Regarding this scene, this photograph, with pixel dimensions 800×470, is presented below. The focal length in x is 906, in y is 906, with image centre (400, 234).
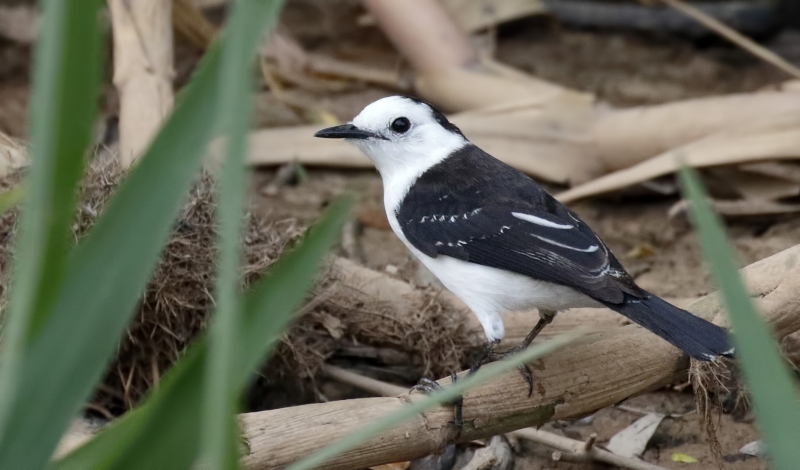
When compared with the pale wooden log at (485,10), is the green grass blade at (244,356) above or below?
below

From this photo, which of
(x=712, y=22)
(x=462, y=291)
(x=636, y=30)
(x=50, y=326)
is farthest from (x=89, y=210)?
(x=636, y=30)

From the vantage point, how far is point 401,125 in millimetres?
3518

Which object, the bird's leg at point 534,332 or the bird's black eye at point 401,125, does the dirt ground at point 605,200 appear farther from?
the bird's black eye at point 401,125

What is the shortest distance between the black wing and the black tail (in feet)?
0.16

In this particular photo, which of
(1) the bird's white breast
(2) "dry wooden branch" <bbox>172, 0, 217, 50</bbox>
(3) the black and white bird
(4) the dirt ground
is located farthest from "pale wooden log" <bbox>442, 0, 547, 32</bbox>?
(1) the bird's white breast

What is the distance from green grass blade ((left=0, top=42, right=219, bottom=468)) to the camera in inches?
53.5

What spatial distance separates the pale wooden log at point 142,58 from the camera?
4414mm

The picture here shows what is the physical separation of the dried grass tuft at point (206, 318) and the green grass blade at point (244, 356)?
1944 mm

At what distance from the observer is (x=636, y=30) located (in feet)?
25.3

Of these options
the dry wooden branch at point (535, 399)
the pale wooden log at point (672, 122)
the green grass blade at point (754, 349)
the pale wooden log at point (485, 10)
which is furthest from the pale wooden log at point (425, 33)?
the green grass blade at point (754, 349)

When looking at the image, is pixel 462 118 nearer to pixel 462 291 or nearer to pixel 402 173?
pixel 402 173

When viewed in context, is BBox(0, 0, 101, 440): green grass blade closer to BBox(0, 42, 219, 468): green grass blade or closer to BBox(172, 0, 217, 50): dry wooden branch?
BBox(0, 42, 219, 468): green grass blade

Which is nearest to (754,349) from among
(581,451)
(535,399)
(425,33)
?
(535,399)

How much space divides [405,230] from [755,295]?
126 cm
